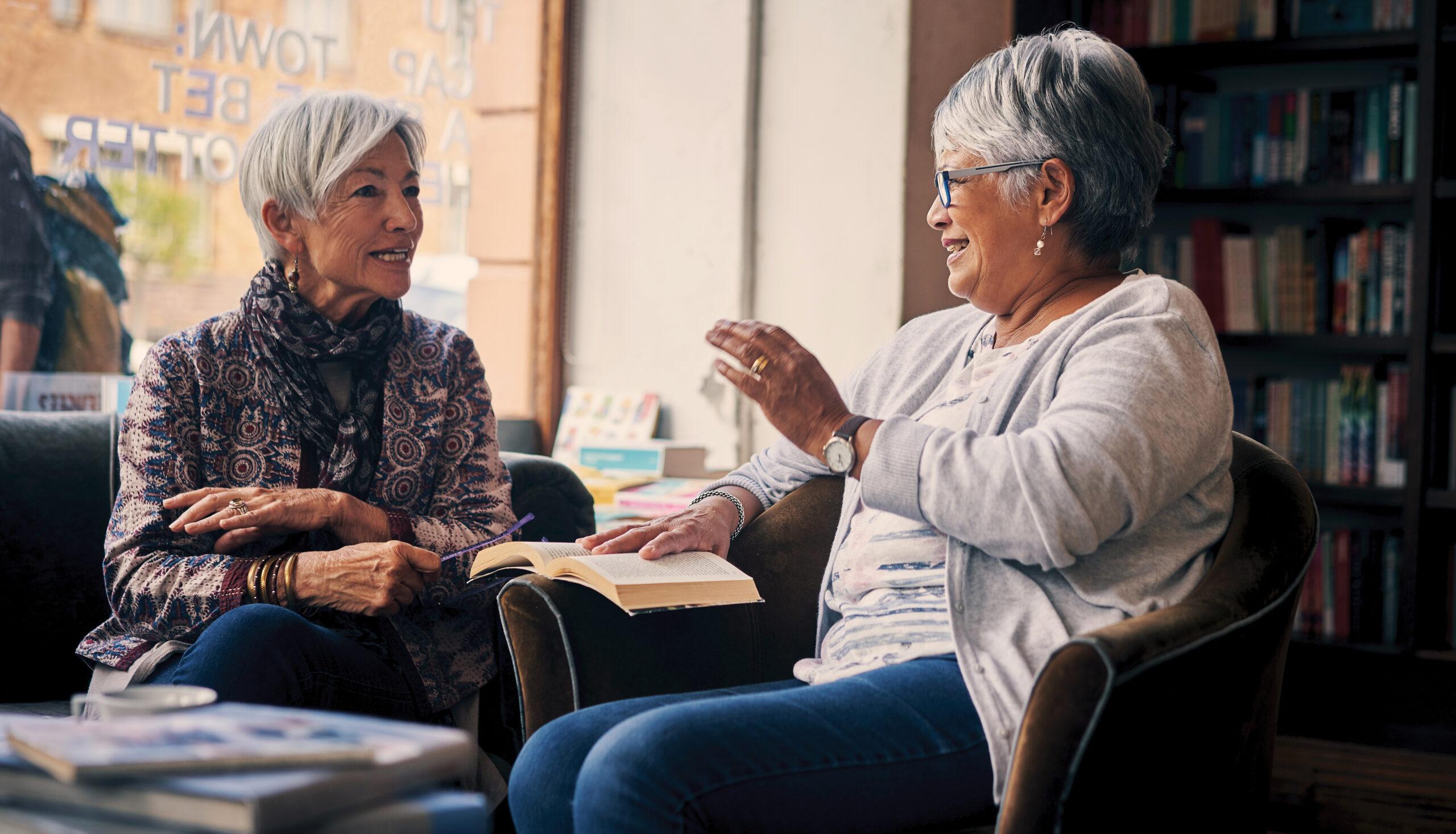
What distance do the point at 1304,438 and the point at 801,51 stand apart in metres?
1.76

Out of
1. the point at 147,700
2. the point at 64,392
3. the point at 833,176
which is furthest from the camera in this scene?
the point at 833,176

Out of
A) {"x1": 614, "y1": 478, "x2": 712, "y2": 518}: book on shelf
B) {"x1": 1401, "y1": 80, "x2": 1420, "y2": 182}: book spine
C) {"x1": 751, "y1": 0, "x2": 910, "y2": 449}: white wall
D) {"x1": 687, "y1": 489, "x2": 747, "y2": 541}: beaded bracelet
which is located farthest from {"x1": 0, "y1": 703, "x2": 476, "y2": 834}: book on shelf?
{"x1": 1401, "y1": 80, "x2": 1420, "y2": 182}: book spine

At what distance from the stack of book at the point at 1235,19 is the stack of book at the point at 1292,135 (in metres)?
0.14

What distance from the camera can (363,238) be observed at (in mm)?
1845

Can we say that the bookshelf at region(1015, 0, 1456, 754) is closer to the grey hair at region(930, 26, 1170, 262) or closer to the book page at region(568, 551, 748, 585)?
the grey hair at region(930, 26, 1170, 262)

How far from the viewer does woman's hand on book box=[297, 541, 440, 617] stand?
1.62m

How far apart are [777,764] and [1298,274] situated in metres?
2.61

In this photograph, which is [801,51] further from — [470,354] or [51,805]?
[51,805]

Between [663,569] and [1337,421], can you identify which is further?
[1337,421]

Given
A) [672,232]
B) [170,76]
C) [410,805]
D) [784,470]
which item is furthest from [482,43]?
[410,805]

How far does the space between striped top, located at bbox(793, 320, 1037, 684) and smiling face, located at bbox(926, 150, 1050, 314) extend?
77 millimetres

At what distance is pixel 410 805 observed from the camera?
79 centimetres

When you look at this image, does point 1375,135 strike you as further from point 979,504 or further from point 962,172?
point 979,504

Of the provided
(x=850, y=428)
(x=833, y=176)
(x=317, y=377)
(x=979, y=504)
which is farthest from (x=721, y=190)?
(x=979, y=504)
